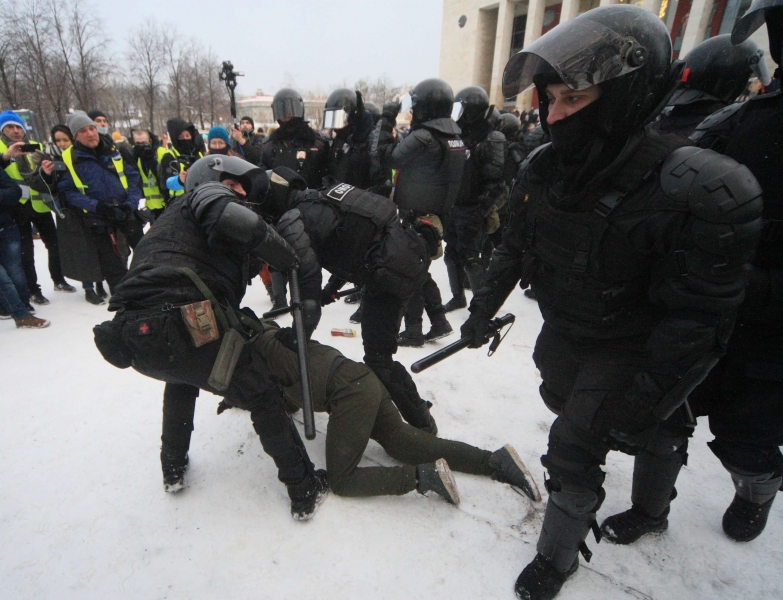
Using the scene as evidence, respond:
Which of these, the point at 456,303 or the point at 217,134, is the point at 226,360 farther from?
the point at 217,134

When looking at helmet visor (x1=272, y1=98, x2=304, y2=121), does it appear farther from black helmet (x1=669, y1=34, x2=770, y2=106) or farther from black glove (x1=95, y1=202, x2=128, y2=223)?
black helmet (x1=669, y1=34, x2=770, y2=106)

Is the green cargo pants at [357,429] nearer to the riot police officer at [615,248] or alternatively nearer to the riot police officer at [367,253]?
the riot police officer at [367,253]

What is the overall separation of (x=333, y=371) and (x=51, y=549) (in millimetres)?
1393

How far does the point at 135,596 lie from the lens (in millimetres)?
1596

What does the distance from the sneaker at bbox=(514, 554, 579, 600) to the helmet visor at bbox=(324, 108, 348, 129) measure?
3807 mm

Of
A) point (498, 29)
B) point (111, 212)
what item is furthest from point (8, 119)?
point (498, 29)

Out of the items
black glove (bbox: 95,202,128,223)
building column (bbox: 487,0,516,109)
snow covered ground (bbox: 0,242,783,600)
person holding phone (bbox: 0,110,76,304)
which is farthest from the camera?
building column (bbox: 487,0,516,109)

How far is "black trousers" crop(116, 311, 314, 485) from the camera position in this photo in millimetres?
→ 1608

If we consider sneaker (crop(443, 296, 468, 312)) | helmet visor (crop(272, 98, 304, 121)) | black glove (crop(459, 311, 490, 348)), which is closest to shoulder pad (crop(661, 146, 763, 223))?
black glove (crop(459, 311, 490, 348))

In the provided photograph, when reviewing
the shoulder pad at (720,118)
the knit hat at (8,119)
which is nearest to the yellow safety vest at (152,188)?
the knit hat at (8,119)

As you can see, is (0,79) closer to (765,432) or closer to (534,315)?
(534,315)

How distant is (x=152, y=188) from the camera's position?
4.88m

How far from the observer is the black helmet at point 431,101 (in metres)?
3.36

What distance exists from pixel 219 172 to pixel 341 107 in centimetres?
249
